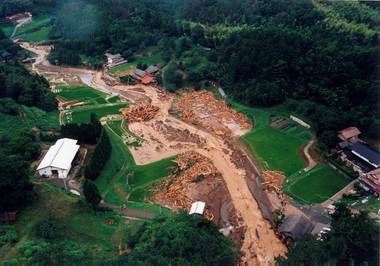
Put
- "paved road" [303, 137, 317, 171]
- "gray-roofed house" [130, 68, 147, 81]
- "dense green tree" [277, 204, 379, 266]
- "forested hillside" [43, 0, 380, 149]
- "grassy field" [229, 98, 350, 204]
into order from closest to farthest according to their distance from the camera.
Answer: "dense green tree" [277, 204, 379, 266] < "grassy field" [229, 98, 350, 204] < "paved road" [303, 137, 317, 171] < "forested hillside" [43, 0, 380, 149] < "gray-roofed house" [130, 68, 147, 81]

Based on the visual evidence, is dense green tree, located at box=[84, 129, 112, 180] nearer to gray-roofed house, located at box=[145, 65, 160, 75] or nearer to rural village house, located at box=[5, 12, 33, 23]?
gray-roofed house, located at box=[145, 65, 160, 75]

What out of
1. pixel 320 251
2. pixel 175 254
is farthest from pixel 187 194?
pixel 320 251

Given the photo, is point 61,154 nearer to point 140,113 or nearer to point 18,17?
point 140,113

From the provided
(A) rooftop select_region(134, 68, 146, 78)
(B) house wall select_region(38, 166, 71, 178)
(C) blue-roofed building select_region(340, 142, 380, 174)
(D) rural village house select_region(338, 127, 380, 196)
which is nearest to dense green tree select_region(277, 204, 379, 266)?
(D) rural village house select_region(338, 127, 380, 196)

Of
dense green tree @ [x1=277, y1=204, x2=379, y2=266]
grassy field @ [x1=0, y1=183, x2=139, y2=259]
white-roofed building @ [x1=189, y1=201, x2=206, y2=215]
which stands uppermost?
dense green tree @ [x1=277, y1=204, x2=379, y2=266]

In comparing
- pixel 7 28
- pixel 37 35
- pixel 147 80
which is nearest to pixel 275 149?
pixel 147 80

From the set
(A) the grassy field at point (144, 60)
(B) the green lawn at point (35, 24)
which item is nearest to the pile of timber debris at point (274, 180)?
(A) the grassy field at point (144, 60)

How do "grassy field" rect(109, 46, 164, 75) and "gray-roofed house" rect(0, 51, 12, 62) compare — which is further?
"gray-roofed house" rect(0, 51, 12, 62)

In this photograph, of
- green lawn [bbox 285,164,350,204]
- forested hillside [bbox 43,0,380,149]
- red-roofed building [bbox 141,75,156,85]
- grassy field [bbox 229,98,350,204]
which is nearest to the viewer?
green lawn [bbox 285,164,350,204]
